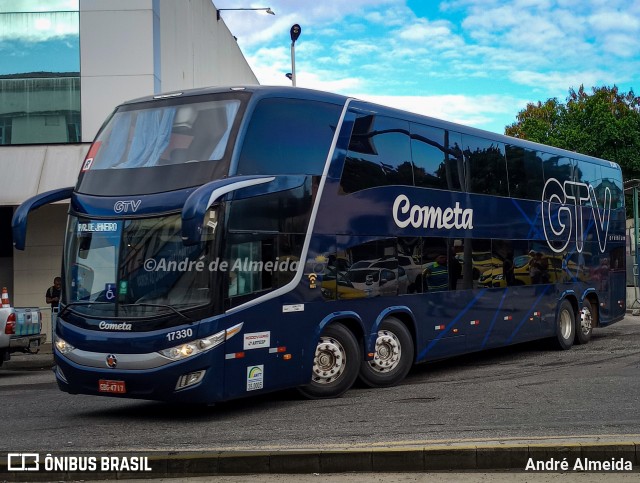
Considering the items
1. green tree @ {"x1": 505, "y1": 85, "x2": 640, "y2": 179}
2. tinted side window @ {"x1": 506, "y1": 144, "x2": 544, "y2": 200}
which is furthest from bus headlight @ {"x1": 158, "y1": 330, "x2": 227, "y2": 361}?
green tree @ {"x1": 505, "y1": 85, "x2": 640, "y2": 179}

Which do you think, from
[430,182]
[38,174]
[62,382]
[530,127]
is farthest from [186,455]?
[530,127]

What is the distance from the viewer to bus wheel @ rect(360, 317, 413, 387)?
42.6 ft

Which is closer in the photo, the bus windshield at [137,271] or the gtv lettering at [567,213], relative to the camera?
the bus windshield at [137,271]

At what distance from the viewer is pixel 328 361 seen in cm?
1211

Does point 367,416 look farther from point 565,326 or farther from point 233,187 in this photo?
point 565,326

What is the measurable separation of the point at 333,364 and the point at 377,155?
3.07 meters

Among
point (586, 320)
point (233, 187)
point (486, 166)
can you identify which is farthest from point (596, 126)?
point (233, 187)

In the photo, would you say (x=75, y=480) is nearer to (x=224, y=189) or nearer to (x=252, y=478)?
(x=252, y=478)

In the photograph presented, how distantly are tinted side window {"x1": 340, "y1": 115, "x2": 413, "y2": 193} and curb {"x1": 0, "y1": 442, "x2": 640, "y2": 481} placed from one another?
17.4ft

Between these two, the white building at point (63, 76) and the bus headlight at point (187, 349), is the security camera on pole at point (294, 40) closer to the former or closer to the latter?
the white building at point (63, 76)

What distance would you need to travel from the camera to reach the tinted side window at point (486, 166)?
15.4 meters

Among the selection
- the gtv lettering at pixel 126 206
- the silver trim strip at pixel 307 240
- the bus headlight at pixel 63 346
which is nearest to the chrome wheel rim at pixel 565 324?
the silver trim strip at pixel 307 240

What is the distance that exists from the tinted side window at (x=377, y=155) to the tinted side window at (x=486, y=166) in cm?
199

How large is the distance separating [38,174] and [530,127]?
42445 mm
